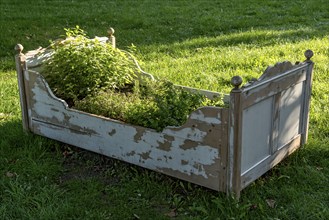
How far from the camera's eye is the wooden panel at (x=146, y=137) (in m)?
3.74

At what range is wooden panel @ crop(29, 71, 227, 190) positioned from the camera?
3.74m

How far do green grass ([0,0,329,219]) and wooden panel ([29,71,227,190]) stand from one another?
16 cm

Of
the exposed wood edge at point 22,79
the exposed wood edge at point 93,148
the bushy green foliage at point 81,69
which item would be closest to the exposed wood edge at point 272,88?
the exposed wood edge at point 93,148

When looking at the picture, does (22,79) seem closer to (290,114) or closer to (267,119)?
(267,119)

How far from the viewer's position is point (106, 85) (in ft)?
16.3

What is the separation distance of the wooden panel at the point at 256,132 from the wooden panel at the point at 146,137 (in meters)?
0.18

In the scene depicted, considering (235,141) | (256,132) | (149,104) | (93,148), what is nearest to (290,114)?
(256,132)

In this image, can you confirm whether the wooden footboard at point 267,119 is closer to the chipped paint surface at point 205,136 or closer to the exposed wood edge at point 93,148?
the chipped paint surface at point 205,136

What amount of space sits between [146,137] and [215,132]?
0.68 metres

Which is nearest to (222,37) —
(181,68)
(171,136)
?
(181,68)

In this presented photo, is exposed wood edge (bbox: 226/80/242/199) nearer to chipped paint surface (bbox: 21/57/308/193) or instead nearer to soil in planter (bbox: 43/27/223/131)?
chipped paint surface (bbox: 21/57/308/193)

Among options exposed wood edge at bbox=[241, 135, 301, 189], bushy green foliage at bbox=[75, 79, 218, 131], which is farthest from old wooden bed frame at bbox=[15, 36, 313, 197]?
bushy green foliage at bbox=[75, 79, 218, 131]

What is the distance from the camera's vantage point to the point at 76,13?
12.0m

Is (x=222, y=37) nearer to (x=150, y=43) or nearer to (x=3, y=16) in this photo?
(x=150, y=43)
